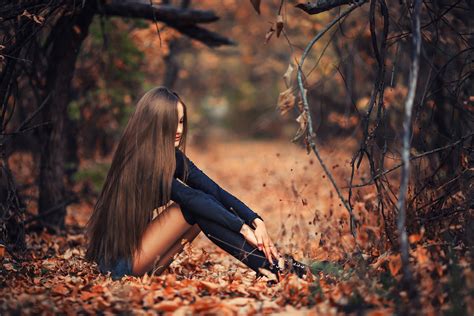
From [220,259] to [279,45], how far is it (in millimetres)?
13506

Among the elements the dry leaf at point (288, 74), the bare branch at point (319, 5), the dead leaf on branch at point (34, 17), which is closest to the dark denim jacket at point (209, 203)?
the dry leaf at point (288, 74)

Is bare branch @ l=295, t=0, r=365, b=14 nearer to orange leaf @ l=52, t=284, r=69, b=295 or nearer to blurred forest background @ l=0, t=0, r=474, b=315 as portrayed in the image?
blurred forest background @ l=0, t=0, r=474, b=315

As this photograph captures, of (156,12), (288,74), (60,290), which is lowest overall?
(60,290)

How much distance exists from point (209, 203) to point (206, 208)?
0.04 metres

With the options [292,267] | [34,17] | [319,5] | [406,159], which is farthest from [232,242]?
[34,17]

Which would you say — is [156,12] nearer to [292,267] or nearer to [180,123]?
[180,123]

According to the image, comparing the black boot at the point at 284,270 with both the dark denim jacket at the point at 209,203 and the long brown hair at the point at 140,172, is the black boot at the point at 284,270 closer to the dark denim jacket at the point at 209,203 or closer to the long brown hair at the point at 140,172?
the dark denim jacket at the point at 209,203

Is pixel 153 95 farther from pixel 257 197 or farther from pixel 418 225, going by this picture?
pixel 257 197

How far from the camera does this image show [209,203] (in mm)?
3619

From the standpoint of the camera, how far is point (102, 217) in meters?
3.92

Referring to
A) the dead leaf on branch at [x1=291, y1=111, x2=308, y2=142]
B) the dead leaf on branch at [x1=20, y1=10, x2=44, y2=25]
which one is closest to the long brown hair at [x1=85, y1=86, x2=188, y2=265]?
the dead leaf on branch at [x1=291, y1=111, x2=308, y2=142]

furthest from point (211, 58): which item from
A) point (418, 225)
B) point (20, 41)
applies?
point (418, 225)

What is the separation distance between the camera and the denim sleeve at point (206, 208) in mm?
3609

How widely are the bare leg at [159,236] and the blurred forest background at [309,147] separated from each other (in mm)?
317
